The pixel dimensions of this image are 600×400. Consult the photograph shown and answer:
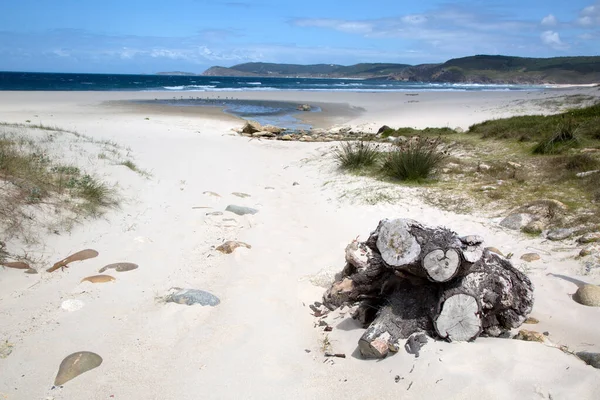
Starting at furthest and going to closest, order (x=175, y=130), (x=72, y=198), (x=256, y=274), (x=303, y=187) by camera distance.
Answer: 1. (x=175, y=130)
2. (x=303, y=187)
3. (x=72, y=198)
4. (x=256, y=274)

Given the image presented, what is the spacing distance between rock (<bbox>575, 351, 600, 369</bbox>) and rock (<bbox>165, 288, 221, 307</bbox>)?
2.83 meters

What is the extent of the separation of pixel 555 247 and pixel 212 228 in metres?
4.17

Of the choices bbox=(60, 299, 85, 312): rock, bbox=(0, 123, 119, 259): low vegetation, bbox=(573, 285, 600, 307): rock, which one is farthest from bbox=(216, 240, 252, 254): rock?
bbox=(573, 285, 600, 307): rock

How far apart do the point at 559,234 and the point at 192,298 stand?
4.16 m

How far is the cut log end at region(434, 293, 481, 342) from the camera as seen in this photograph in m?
2.87

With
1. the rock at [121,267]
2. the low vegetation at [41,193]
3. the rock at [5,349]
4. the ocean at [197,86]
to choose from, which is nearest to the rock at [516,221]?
the rock at [121,267]

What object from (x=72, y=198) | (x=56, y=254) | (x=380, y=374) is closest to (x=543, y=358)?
(x=380, y=374)

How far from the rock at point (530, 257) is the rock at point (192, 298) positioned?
10.6 ft

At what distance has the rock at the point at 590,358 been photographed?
2.74 metres

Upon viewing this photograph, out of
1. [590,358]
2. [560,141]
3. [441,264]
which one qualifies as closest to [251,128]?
[560,141]

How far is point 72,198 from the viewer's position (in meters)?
5.68

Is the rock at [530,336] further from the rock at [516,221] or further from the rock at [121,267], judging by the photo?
the rock at [121,267]

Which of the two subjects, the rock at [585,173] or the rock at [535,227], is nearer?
the rock at [535,227]

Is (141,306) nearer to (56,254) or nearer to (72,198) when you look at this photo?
(56,254)
